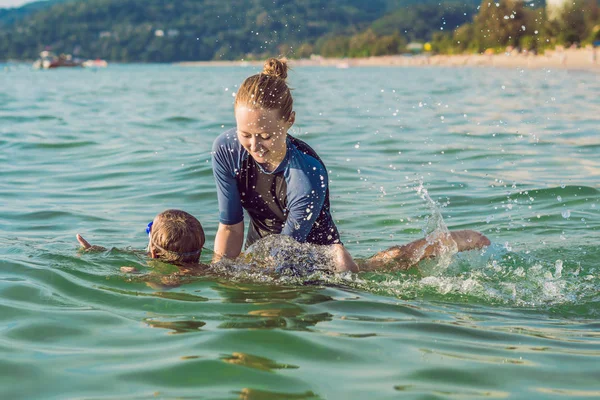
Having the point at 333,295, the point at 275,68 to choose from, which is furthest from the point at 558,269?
the point at 275,68

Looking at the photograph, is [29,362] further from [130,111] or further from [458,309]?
[130,111]

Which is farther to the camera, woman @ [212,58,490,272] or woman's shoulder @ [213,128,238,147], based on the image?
woman's shoulder @ [213,128,238,147]

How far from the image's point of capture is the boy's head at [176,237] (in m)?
5.44

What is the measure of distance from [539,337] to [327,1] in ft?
186

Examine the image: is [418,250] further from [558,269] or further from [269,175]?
[269,175]

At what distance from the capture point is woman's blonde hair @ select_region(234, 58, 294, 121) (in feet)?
16.3

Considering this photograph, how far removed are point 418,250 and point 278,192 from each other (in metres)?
1.28

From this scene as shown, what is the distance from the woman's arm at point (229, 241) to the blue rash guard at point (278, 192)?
0.18ft

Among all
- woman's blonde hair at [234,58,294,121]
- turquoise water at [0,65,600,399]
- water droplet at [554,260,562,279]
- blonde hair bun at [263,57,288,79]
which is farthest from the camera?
water droplet at [554,260,562,279]

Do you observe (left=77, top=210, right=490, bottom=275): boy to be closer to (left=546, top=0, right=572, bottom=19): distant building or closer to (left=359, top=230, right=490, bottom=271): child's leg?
(left=359, top=230, right=490, bottom=271): child's leg

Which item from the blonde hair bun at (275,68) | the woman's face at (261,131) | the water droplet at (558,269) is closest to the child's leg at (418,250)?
the water droplet at (558,269)

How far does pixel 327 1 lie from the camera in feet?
192

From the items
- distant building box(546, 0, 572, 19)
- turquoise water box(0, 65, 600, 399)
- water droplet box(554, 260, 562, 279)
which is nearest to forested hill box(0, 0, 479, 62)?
distant building box(546, 0, 572, 19)

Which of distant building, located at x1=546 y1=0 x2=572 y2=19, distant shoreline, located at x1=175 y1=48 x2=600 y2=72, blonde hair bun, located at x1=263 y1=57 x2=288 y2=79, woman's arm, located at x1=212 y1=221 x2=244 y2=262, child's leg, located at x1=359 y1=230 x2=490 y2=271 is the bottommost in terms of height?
child's leg, located at x1=359 y1=230 x2=490 y2=271
